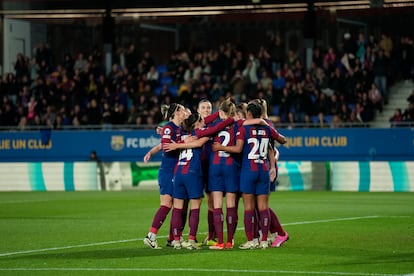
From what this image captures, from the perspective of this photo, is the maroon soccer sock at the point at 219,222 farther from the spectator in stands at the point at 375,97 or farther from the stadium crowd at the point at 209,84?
the spectator in stands at the point at 375,97

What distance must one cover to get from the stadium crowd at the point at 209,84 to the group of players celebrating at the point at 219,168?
2005 centimetres

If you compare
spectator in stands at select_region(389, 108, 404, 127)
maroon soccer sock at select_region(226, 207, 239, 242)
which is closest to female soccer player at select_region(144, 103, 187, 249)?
maroon soccer sock at select_region(226, 207, 239, 242)

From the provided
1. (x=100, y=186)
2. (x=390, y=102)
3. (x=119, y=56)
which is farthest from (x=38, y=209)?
(x=119, y=56)

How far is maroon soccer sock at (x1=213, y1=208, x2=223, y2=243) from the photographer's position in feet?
48.3

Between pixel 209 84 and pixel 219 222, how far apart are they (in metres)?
24.7

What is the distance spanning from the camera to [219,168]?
14914mm

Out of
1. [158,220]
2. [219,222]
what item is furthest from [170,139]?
[219,222]

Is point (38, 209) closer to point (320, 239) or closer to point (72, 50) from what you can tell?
point (320, 239)

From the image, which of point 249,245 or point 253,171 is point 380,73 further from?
point 249,245

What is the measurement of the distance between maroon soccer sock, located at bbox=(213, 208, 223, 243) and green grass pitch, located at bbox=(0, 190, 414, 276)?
0.90ft

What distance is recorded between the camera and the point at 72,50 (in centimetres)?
4953

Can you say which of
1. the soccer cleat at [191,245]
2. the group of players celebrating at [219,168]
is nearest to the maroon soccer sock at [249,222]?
the group of players celebrating at [219,168]

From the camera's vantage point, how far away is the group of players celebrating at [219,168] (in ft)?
48.6

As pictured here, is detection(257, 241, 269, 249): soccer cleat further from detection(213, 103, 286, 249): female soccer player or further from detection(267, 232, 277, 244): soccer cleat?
detection(267, 232, 277, 244): soccer cleat
